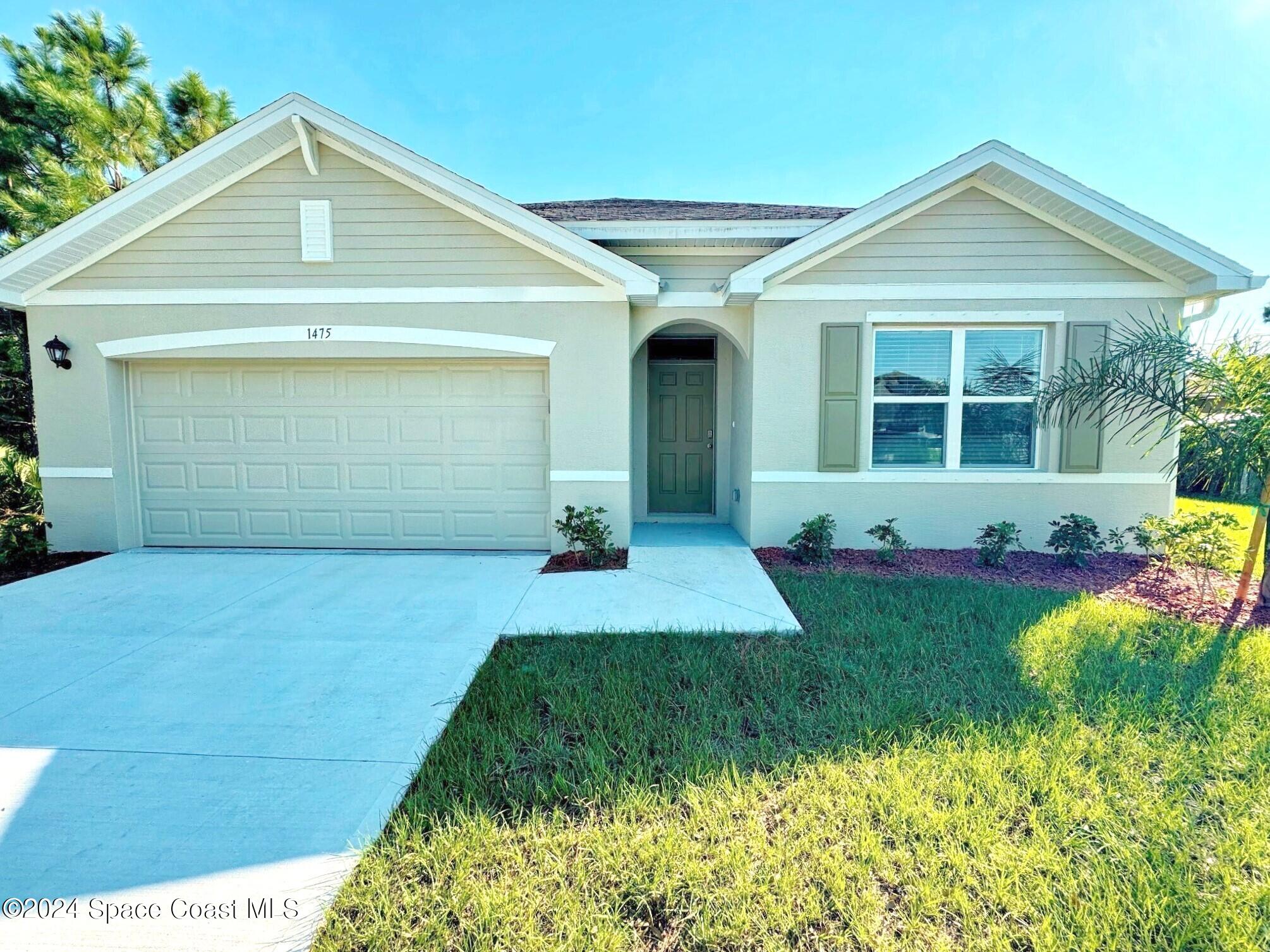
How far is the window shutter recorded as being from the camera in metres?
6.64

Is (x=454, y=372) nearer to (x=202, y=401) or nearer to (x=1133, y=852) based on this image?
(x=202, y=401)

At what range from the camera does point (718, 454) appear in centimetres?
841

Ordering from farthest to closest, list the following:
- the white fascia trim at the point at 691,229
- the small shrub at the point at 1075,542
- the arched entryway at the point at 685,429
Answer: the arched entryway at the point at 685,429, the white fascia trim at the point at 691,229, the small shrub at the point at 1075,542

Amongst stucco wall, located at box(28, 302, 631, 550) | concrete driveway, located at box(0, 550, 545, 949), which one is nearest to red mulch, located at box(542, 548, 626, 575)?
stucco wall, located at box(28, 302, 631, 550)

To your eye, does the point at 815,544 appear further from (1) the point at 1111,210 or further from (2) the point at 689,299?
(1) the point at 1111,210

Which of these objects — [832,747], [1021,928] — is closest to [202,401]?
[832,747]

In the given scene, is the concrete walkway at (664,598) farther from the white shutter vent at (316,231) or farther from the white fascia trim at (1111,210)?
the white fascia trim at (1111,210)

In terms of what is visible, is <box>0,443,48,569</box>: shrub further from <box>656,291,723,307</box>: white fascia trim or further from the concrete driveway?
<box>656,291,723,307</box>: white fascia trim

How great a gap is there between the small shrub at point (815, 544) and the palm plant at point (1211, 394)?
9.90ft

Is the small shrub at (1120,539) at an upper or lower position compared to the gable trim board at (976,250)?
lower

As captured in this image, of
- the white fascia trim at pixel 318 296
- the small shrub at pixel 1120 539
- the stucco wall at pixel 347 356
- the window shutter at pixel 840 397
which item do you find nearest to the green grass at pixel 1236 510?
the small shrub at pixel 1120 539

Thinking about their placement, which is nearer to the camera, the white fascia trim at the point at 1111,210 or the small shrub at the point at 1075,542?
the white fascia trim at the point at 1111,210

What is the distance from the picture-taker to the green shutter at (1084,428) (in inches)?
256

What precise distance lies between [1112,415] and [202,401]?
438 inches
